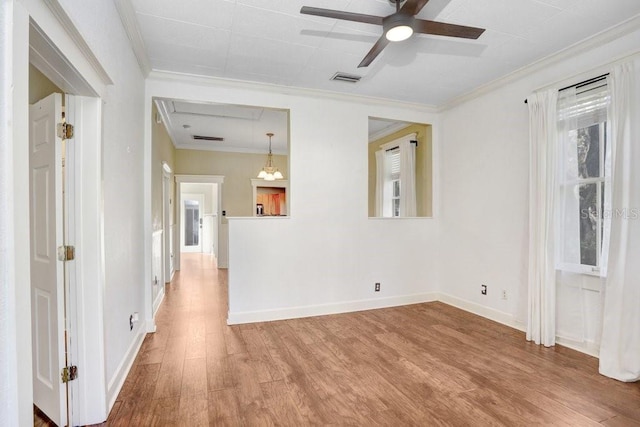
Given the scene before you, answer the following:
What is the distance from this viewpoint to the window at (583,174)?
278 cm

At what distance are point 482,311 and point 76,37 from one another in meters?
4.36

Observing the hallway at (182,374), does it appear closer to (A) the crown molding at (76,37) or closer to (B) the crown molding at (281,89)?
(A) the crown molding at (76,37)

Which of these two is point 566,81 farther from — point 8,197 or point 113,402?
point 113,402

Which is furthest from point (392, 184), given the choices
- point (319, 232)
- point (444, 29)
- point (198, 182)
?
point (198, 182)

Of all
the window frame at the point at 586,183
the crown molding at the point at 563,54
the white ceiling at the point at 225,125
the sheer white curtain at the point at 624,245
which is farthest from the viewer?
the white ceiling at the point at 225,125

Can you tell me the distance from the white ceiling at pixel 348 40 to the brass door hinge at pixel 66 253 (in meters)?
1.76

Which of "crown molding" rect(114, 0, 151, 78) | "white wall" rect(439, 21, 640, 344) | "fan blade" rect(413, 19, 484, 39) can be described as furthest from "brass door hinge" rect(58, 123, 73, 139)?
"white wall" rect(439, 21, 640, 344)

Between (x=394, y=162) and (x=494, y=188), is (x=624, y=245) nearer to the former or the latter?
(x=494, y=188)

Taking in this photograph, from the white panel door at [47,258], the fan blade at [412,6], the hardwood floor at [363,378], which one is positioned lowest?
the hardwood floor at [363,378]

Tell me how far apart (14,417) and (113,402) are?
1268 millimetres

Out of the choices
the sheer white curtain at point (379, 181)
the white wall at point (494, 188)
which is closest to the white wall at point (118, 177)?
the white wall at point (494, 188)

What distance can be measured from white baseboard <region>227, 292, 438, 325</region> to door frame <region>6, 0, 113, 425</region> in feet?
5.93

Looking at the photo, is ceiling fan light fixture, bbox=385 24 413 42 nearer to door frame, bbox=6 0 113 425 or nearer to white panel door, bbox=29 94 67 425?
door frame, bbox=6 0 113 425

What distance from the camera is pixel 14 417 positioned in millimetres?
1052
